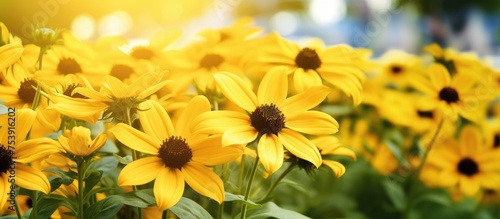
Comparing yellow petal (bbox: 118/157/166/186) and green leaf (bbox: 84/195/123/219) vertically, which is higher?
yellow petal (bbox: 118/157/166/186)

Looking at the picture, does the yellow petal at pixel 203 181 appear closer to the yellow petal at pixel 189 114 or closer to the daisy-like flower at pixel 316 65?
the yellow petal at pixel 189 114

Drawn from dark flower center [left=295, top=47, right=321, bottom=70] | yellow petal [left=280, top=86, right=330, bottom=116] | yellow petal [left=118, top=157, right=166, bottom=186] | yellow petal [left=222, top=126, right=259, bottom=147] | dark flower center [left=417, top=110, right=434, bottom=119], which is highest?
dark flower center [left=417, top=110, right=434, bottom=119]

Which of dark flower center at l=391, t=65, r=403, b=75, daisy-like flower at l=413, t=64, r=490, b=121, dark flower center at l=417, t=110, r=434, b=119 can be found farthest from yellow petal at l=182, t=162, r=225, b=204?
dark flower center at l=391, t=65, r=403, b=75

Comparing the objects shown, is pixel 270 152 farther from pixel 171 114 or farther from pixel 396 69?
pixel 396 69

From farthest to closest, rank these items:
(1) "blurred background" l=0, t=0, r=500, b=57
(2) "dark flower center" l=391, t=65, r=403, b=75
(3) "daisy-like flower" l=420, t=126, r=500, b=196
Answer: (1) "blurred background" l=0, t=0, r=500, b=57 < (2) "dark flower center" l=391, t=65, r=403, b=75 < (3) "daisy-like flower" l=420, t=126, r=500, b=196

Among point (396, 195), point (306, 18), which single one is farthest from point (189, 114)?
point (306, 18)

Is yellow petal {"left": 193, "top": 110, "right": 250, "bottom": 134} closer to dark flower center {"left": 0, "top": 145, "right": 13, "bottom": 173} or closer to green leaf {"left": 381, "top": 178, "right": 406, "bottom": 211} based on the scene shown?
dark flower center {"left": 0, "top": 145, "right": 13, "bottom": 173}

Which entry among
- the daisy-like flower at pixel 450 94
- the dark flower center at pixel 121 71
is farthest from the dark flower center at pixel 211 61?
the daisy-like flower at pixel 450 94

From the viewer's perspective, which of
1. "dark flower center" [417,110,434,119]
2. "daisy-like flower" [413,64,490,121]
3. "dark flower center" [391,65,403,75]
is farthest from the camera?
"dark flower center" [391,65,403,75]
